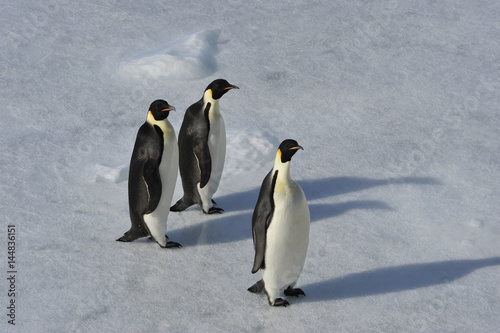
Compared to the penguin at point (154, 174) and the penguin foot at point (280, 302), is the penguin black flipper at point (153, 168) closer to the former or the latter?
the penguin at point (154, 174)

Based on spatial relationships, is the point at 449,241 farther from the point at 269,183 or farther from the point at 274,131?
the point at 274,131

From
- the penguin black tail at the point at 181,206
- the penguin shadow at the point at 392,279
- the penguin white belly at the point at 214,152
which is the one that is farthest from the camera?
the penguin black tail at the point at 181,206

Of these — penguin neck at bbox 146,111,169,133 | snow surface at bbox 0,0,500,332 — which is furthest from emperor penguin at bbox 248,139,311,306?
penguin neck at bbox 146,111,169,133

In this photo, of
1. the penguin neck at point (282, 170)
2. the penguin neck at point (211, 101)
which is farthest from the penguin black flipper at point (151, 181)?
the penguin neck at point (282, 170)

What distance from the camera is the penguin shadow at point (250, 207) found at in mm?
3801

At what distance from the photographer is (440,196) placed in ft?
13.6

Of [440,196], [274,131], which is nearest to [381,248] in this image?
[440,196]

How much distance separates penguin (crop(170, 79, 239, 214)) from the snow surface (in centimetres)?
14

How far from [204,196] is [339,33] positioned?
106 inches

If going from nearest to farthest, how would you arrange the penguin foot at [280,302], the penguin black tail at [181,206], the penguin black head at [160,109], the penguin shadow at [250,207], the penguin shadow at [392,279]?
the penguin foot at [280,302], the penguin shadow at [392,279], the penguin black head at [160,109], the penguin shadow at [250,207], the penguin black tail at [181,206]

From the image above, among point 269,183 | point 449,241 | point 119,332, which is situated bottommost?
point 449,241

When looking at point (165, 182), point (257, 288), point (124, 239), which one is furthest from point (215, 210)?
point (257, 288)

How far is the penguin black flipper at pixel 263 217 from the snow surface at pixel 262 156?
0.28 metres

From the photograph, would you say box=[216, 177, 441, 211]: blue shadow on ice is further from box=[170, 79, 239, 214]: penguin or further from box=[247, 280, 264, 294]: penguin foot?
box=[247, 280, 264, 294]: penguin foot
